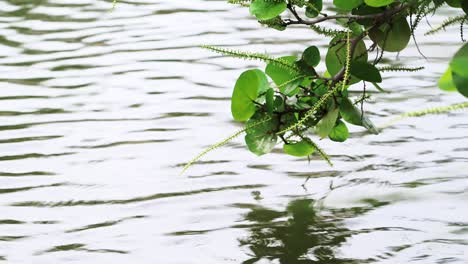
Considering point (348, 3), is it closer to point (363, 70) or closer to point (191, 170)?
point (363, 70)

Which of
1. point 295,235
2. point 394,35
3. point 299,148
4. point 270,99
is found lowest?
point 295,235

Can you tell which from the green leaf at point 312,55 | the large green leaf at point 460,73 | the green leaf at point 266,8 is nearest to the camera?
the large green leaf at point 460,73

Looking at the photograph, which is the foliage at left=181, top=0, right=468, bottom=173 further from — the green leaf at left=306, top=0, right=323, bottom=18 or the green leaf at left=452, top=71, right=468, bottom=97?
the green leaf at left=452, top=71, right=468, bottom=97

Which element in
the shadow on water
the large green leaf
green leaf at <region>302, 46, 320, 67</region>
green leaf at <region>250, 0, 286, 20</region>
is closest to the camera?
the large green leaf

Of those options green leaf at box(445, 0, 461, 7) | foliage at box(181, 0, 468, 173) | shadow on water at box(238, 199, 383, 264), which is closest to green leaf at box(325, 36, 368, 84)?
foliage at box(181, 0, 468, 173)

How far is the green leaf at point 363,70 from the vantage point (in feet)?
6.04

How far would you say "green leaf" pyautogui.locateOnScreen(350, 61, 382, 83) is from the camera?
184cm

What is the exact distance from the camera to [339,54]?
1.98 m

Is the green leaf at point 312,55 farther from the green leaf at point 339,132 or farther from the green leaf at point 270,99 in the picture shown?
the green leaf at point 339,132

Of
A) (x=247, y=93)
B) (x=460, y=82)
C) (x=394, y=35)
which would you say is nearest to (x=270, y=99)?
(x=247, y=93)

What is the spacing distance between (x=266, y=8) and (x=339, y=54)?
242 mm

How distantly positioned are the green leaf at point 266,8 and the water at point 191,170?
1.86ft

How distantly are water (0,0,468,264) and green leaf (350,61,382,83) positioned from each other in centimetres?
44

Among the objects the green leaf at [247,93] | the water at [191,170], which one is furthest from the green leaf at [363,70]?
the water at [191,170]
